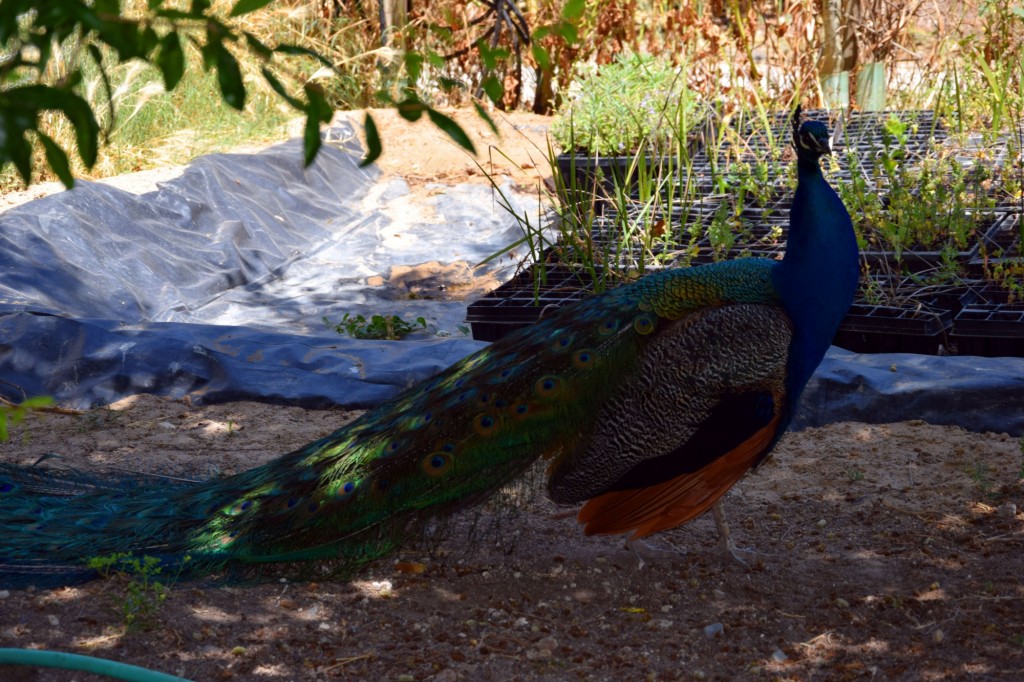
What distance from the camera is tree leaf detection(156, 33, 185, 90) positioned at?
1355 millimetres

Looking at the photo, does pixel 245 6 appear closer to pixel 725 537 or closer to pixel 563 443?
pixel 563 443

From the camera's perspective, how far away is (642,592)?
3.48 m

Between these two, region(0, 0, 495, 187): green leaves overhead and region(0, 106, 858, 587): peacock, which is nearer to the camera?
region(0, 0, 495, 187): green leaves overhead

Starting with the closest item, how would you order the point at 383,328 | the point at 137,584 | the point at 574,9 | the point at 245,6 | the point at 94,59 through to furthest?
the point at 94,59
the point at 245,6
the point at 574,9
the point at 137,584
the point at 383,328

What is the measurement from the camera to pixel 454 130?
4.28 ft

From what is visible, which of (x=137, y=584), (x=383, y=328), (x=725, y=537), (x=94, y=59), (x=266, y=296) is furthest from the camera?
(x=266, y=296)

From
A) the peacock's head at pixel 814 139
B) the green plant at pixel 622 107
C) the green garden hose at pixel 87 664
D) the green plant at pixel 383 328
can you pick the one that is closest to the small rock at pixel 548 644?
the green garden hose at pixel 87 664

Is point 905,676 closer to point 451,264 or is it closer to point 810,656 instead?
point 810,656

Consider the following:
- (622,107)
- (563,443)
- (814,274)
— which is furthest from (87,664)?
(622,107)

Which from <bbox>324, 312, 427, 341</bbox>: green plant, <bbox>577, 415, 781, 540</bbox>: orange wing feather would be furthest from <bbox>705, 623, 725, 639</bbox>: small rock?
<bbox>324, 312, 427, 341</bbox>: green plant

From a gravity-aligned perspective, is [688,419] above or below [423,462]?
above

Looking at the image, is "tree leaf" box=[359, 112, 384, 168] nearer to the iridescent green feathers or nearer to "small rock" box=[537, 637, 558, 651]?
the iridescent green feathers

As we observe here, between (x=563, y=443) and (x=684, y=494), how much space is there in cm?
41

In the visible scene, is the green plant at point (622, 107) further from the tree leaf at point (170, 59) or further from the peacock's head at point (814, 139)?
the tree leaf at point (170, 59)
